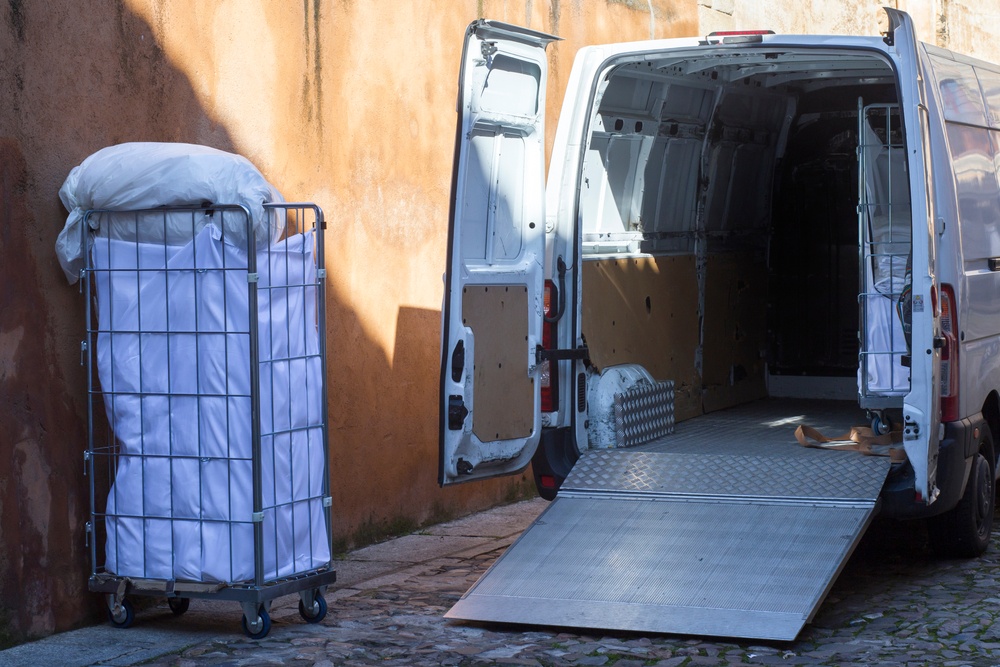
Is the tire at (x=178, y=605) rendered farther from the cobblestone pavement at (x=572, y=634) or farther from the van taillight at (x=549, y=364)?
the van taillight at (x=549, y=364)

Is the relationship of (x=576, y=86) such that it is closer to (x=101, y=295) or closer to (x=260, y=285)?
(x=260, y=285)

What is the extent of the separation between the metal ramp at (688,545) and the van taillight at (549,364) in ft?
1.00

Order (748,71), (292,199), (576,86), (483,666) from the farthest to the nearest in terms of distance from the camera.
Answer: (748,71)
(292,199)
(576,86)
(483,666)

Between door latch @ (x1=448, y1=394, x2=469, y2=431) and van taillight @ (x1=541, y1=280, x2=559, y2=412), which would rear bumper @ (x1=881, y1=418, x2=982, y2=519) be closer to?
van taillight @ (x1=541, y1=280, x2=559, y2=412)

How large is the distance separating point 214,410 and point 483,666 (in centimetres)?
143

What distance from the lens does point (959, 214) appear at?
19.9 ft

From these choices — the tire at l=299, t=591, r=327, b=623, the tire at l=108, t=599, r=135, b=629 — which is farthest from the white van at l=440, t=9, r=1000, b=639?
the tire at l=108, t=599, r=135, b=629

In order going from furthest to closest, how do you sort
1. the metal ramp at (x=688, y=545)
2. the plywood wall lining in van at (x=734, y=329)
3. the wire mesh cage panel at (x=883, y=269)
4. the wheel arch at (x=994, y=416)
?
the plywood wall lining in van at (x=734, y=329) → the wheel arch at (x=994, y=416) → the wire mesh cage panel at (x=883, y=269) → the metal ramp at (x=688, y=545)

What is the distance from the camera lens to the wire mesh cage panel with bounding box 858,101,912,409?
617 cm

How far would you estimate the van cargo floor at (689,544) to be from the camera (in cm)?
520

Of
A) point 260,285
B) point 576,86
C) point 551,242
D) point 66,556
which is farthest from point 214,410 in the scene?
point 576,86

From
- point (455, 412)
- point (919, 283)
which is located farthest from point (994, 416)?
point (455, 412)

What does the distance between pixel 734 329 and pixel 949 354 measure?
262 centimetres

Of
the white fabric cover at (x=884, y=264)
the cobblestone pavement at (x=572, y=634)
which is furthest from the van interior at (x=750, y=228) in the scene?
the cobblestone pavement at (x=572, y=634)
